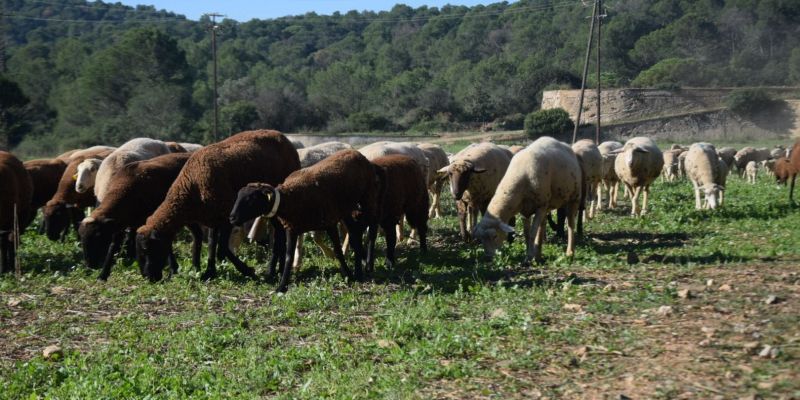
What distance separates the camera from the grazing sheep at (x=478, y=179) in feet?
52.3

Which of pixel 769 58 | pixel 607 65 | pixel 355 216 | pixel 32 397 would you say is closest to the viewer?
pixel 32 397

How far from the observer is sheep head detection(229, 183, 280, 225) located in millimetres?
10789

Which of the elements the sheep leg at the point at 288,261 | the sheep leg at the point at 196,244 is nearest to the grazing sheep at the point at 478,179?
the sheep leg at the point at 196,244

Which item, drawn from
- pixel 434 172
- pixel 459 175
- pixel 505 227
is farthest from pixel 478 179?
pixel 434 172

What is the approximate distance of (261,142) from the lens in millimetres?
13586

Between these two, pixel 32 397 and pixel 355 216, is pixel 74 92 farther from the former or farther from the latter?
pixel 32 397

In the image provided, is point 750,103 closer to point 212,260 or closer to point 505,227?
point 505,227

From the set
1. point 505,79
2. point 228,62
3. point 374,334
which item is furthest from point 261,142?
point 228,62

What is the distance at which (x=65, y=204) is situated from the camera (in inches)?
624

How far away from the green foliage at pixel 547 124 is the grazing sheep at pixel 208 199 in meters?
55.2

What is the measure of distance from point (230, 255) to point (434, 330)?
5.03m

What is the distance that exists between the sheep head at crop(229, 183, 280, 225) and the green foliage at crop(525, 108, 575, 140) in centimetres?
5713

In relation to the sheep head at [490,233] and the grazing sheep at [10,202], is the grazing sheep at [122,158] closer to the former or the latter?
the grazing sheep at [10,202]

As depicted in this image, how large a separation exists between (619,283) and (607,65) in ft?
342
